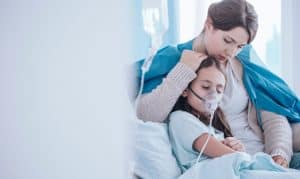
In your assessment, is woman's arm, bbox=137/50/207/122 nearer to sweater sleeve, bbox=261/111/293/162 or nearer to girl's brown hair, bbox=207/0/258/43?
girl's brown hair, bbox=207/0/258/43

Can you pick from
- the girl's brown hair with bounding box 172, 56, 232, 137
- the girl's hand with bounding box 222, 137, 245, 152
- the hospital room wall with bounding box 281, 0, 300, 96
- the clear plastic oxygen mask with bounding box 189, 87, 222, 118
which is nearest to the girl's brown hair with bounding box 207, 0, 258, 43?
the girl's brown hair with bounding box 172, 56, 232, 137

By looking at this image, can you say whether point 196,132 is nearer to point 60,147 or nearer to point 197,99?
point 197,99

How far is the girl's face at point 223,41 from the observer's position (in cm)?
117

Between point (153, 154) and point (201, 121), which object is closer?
point (153, 154)

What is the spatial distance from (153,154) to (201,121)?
22 centimetres

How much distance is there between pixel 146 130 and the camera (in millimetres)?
941

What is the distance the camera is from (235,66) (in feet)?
4.07

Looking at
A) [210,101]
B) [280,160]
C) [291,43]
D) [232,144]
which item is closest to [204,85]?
[210,101]

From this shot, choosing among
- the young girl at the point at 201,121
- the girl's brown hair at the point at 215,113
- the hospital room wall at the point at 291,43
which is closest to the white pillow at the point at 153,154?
the young girl at the point at 201,121

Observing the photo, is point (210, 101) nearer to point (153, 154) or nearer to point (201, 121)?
point (201, 121)

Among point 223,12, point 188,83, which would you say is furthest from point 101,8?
point 223,12

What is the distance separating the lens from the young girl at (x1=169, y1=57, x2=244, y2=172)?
97 centimetres

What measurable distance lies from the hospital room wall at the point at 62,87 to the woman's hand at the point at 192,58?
0.66 metres

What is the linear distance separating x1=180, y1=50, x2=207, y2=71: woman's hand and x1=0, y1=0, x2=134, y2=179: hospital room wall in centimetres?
66
